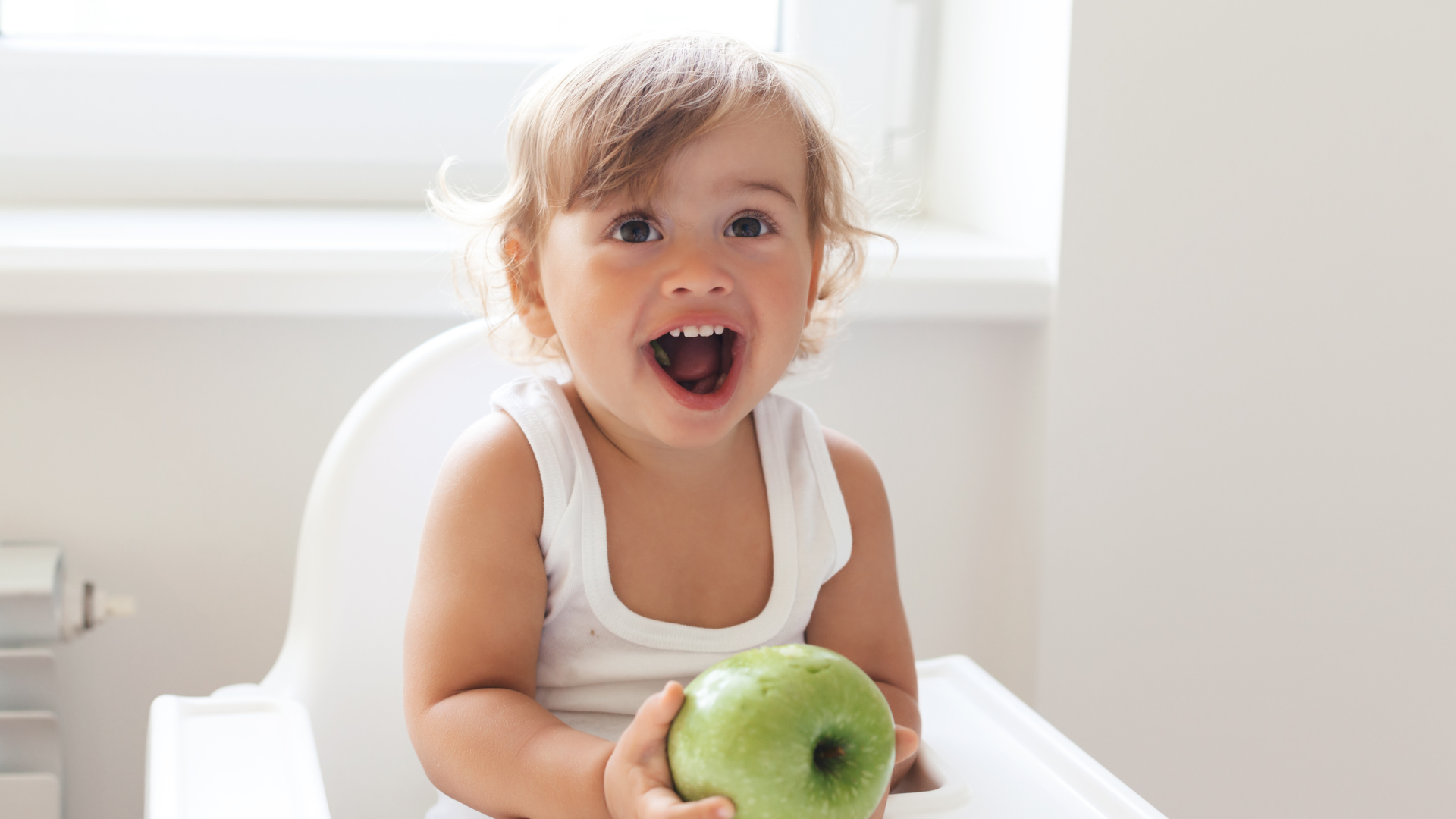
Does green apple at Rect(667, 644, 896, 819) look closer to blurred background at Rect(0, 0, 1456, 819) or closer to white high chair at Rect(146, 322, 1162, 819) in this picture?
white high chair at Rect(146, 322, 1162, 819)

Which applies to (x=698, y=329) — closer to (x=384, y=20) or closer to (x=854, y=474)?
(x=854, y=474)

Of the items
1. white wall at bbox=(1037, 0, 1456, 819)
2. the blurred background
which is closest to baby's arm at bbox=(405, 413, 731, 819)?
the blurred background

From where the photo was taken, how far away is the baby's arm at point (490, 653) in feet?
2.05

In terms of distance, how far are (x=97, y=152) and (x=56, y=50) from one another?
3.4 inches

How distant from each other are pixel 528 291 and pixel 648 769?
34 cm

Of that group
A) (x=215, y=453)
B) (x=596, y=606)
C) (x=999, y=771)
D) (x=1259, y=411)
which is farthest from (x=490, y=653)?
(x=1259, y=411)

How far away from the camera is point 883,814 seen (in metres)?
0.62

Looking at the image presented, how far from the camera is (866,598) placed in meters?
0.80

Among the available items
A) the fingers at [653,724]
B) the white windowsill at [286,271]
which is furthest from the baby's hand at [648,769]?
the white windowsill at [286,271]

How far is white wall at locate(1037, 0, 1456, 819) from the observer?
38.0 inches

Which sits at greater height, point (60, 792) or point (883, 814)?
point (883, 814)

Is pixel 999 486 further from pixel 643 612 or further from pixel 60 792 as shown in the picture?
pixel 60 792

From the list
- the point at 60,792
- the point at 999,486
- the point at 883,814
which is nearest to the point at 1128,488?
the point at 999,486

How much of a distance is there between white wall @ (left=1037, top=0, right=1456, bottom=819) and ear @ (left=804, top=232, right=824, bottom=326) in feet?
0.82
